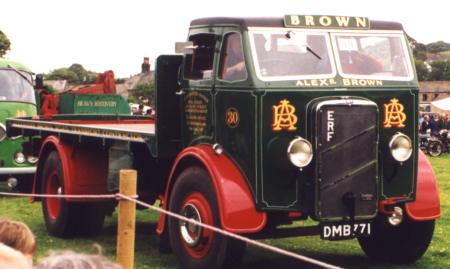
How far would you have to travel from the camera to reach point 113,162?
964 cm

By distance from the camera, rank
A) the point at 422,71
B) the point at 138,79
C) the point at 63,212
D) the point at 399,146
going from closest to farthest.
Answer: the point at 399,146 < the point at 63,212 < the point at 138,79 < the point at 422,71

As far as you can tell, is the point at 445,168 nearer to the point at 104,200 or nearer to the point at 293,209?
the point at 104,200

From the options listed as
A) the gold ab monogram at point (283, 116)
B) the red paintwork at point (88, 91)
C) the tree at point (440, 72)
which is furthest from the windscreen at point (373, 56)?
the tree at point (440, 72)

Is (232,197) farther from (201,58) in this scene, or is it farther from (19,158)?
(19,158)

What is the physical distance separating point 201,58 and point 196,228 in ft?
5.57

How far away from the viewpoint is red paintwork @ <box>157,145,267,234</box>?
733cm

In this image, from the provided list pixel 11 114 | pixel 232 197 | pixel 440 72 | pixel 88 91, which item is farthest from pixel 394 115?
pixel 440 72

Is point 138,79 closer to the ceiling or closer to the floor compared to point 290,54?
closer to the ceiling

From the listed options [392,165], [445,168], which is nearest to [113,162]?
[392,165]

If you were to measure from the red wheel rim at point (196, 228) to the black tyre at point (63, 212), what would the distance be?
289 centimetres

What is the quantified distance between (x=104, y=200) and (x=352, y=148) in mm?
3951

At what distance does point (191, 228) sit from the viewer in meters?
7.87

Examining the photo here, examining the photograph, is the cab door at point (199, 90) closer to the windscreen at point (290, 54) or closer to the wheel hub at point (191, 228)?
the windscreen at point (290, 54)

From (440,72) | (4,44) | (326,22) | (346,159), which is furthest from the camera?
(440,72)
